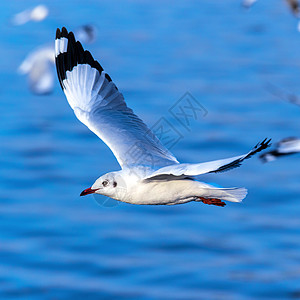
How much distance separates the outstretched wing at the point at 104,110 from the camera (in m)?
5.73

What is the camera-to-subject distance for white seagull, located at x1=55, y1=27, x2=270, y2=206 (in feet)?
16.2

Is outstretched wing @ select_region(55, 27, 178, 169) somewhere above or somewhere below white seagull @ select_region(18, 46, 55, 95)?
below

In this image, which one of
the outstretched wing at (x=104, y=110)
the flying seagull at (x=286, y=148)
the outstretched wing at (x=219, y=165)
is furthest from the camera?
the outstretched wing at (x=104, y=110)

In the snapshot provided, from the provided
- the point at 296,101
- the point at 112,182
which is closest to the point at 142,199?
the point at 112,182

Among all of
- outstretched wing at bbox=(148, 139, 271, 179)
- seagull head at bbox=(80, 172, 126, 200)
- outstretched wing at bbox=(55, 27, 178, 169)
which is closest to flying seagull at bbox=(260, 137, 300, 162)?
outstretched wing at bbox=(148, 139, 271, 179)

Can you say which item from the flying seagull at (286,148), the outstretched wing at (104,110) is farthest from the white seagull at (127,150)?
the flying seagull at (286,148)

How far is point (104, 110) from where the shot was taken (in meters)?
6.27

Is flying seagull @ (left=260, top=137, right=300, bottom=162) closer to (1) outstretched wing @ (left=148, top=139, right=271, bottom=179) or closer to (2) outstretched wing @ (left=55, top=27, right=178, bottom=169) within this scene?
(1) outstretched wing @ (left=148, top=139, right=271, bottom=179)

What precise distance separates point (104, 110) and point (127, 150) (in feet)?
2.22

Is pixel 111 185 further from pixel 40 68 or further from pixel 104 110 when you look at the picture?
pixel 40 68

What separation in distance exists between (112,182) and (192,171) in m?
1.18

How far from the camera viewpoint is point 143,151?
578 centimetres

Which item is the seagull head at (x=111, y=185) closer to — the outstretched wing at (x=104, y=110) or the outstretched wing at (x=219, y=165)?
the outstretched wing at (x=104, y=110)

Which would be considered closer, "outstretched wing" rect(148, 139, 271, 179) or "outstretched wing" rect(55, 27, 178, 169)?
"outstretched wing" rect(148, 139, 271, 179)
